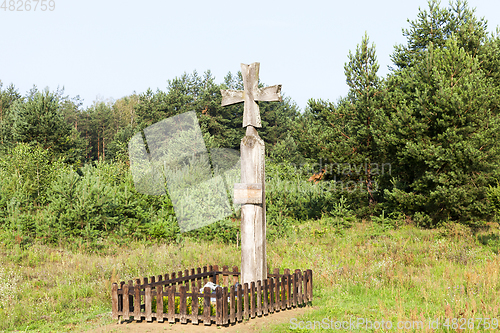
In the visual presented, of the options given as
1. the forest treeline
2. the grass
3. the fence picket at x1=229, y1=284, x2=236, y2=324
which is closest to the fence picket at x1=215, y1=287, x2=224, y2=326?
the fence picket at x1=229, y1=284, x2=236, y2=324

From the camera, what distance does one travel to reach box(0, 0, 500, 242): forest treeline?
1288cm

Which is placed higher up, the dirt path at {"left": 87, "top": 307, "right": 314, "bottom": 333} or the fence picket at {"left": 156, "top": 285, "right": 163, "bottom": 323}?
the fence picket at {"left": 156, "top": 285, "right": 163, "bottom": 323}

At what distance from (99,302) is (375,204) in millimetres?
14124

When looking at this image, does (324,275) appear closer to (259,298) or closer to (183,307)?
(259,298)

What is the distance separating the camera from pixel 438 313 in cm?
590

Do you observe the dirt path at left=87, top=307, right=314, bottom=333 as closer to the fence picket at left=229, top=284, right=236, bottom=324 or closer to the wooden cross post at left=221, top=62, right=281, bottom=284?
the fence picket at left=229, top=284, right=236, bottom=324

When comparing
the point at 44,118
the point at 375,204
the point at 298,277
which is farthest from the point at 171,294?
the point at 44,118

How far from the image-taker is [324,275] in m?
8.65

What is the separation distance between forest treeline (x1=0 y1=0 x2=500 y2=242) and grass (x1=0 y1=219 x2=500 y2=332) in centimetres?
111

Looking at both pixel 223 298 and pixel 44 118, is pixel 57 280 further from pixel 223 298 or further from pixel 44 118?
pixel 44 118

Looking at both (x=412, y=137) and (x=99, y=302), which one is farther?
(x=412, y=137)

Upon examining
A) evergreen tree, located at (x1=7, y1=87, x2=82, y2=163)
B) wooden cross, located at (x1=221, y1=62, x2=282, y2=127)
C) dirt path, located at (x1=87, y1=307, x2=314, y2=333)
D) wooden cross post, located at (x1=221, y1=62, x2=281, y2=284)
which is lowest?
dirt path, located at (x1=87, y1=307, x2=314, y2=333)

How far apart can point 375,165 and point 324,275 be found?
1101 cm

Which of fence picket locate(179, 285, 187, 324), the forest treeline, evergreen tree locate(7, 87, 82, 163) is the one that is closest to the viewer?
fence picket locate(179, 285, 187, 324)
